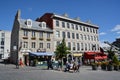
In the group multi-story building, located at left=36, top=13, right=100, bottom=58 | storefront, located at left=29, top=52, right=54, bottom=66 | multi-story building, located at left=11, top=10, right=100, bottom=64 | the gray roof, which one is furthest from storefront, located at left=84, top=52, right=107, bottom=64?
the gray roof

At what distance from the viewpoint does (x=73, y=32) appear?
1822 inches

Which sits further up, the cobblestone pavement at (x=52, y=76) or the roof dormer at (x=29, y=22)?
the roof dormer at (x=29, y=22)

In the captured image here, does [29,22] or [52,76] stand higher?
[29,22]

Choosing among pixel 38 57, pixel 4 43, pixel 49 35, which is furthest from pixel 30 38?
pixel 4 43

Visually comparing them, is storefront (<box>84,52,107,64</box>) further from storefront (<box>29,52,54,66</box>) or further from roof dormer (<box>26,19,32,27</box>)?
roof dormer (<box>26,19,32,27</box>)

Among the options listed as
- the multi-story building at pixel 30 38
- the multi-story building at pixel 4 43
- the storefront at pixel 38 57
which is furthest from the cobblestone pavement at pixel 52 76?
the multi-story building at pixel 4 43

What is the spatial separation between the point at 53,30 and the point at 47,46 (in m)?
4.06

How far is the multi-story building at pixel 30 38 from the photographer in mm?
36688

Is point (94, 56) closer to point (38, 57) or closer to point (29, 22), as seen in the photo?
point (38, 57)

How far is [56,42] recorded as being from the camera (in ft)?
138

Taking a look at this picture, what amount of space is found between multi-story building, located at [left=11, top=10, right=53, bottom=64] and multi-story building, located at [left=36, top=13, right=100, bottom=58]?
184cm

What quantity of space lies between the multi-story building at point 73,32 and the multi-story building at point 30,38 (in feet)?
6.05

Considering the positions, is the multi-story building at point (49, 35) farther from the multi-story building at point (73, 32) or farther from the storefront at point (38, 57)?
the storefront at point (38, 57)

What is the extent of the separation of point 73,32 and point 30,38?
1288 cm
